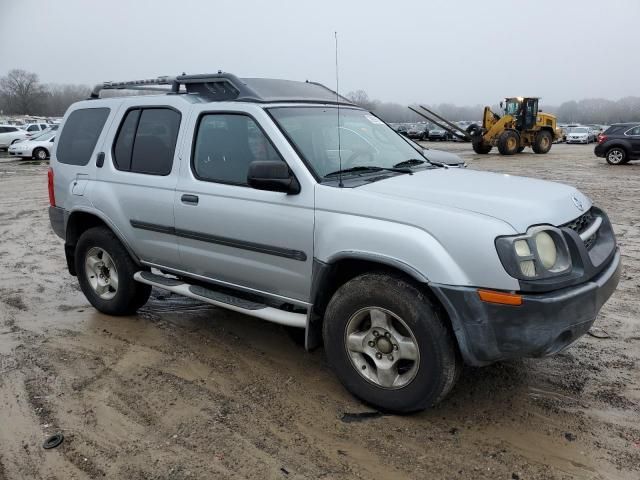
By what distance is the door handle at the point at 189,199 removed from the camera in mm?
4043

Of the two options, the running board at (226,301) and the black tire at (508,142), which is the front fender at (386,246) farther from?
the black tire at (508,142)

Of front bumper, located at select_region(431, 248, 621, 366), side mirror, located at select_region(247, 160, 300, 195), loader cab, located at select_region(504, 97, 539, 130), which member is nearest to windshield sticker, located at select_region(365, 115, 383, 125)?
side mirror, located at select_region(247, 160, 300, 195)

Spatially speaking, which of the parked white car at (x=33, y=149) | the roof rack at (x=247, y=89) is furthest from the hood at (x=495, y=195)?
the parked white car at (x=33, y=149)

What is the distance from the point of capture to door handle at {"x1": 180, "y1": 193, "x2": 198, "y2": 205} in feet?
13.3

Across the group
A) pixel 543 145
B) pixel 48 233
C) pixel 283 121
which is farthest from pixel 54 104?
pixel 283 121

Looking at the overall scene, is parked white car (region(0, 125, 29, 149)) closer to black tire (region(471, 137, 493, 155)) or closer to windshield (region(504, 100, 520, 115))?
black tire (region(471, 137, 493, 155))

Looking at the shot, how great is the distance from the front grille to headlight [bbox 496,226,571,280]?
211 mm

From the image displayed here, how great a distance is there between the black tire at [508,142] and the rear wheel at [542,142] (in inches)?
65.7

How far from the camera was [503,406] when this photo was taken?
343 centimetres

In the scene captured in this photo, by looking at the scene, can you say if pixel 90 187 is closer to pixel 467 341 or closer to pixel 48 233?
pixel 467 341

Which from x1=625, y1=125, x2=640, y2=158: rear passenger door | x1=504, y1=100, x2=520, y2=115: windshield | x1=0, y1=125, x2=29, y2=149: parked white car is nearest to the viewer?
x1=625, y1=125, x2=640, y2=158: rear passenger door

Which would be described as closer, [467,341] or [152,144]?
[467,341]

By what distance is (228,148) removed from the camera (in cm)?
398

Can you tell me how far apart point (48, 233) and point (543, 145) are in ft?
82.1
